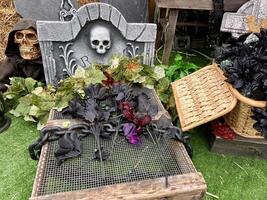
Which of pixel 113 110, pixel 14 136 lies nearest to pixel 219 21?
pixel 113 110

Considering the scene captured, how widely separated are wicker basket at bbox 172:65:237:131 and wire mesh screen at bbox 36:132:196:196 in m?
0.24

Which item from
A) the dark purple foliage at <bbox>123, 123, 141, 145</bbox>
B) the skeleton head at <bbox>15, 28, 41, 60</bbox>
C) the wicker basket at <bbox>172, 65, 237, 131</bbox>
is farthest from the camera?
the skeleton head at <bbox>15, 28, 41, 60</bbox>

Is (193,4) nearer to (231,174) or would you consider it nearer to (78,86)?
(78,86)

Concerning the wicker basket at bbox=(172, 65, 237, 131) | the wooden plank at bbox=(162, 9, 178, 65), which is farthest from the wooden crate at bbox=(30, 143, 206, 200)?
the wooden plank at bbox=(162, 9, 178, 65)

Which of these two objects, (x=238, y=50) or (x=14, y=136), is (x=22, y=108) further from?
(x=238, y=50)

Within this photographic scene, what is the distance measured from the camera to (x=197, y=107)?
1.56 meters

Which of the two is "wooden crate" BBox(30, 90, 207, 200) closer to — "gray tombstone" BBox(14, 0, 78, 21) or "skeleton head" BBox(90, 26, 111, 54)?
"skeleton head" BBox(90, 26, 111, 54)

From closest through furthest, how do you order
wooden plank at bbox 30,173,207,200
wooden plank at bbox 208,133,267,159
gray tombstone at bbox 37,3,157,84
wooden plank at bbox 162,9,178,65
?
1. wooden plank at bbox 30,173,207,200
2. wooden plank at bbox 208,133,267,159
3. gray tombstone at bbox 37,3,157,84
4. wooden plank at bbox 162,9,178,65

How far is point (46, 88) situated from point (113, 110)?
2.33ft

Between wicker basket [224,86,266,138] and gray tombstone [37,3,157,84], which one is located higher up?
gray tombstone [37,3,157,84]

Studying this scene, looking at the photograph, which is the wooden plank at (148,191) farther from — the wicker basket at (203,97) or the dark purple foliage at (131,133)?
the wicker basket at (203,97)

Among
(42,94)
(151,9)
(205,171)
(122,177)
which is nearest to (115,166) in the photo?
(122,177)

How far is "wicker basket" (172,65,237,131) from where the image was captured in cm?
146

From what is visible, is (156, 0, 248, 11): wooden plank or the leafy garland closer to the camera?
the leafy garland
